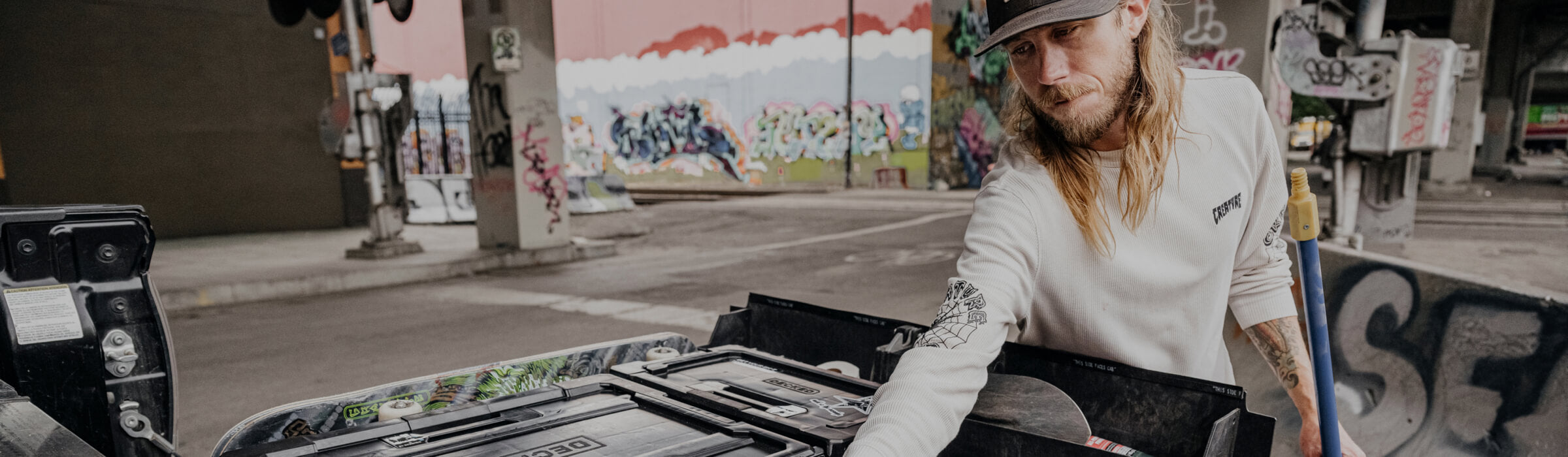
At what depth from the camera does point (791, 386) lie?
7.97ft

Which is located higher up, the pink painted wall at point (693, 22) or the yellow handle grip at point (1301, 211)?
the pink painted wall at point (693, 22)

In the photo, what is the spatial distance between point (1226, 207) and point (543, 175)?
8.93 metres

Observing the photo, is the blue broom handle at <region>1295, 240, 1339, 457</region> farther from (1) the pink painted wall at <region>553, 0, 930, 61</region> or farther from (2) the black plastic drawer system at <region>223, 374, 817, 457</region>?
(1) the pink painted wall at <region>553, 0, 930, 61</region>

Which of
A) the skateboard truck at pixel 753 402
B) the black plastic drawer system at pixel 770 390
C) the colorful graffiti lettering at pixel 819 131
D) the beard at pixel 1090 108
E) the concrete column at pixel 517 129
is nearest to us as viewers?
the beard at pixel 1090 108

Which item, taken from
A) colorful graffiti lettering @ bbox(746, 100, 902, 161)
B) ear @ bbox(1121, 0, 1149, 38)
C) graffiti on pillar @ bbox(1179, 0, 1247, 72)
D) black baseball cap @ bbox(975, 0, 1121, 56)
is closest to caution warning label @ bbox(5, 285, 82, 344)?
black baseball cap @ bbox(975, 0, 1121, 56)

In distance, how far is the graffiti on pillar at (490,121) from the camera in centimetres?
946

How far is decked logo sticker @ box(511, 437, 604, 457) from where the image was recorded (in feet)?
6.15

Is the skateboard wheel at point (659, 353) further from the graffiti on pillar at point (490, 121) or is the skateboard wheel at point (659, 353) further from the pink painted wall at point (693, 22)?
the pink painted wall at point (693, 22)

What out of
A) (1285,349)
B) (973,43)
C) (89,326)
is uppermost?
(973,43)

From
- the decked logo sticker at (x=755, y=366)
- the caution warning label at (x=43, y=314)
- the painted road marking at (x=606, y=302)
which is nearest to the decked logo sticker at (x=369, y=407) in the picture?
the caution warning label at (x=43, y=314)

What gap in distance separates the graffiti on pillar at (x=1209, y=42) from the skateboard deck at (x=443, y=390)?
6.11m

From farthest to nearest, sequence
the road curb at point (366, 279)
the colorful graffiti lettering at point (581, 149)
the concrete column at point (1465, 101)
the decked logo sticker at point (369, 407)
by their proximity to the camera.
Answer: the colorful graffiti lettering at point (581, 149), the concrete column at point (1465, 101), the road curb at point (366, 279), the decked logo sticker at point (369, 407)

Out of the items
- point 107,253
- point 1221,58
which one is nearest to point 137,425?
point 107,253

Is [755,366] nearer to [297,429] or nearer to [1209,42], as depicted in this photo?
[297,429]
